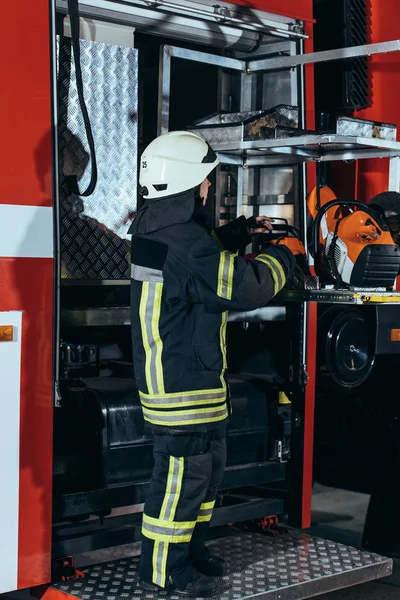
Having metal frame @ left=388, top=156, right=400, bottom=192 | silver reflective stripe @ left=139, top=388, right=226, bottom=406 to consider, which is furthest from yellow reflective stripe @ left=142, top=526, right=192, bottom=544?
metal frame @ left=388, top=156, right=400, bottom=192

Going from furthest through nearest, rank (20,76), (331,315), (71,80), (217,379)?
(331,315)
(71,80)
(217,379)
(20,76)

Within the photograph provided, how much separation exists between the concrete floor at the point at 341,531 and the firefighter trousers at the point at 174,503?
42cm

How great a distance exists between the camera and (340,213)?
13.7 feet

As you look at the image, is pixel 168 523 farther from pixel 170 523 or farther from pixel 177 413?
pixel 177 413

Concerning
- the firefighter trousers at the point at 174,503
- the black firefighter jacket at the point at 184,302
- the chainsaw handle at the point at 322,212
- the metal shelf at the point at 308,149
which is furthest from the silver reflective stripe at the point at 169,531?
the metal shelf at the point at 308,149

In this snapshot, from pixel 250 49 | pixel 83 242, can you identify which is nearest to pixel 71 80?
pixel 83 242

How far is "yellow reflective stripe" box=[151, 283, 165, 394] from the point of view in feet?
11.5

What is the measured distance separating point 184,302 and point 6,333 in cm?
66

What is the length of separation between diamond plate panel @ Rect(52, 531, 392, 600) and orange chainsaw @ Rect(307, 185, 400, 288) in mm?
1125

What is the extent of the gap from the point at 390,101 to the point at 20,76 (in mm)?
2102

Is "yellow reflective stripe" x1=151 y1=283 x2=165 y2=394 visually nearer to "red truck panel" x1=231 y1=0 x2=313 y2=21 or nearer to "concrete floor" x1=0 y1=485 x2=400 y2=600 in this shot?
"concrete floor" x1=0 y1=485 x2=400 y2=600

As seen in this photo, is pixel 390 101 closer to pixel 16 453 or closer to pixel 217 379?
pixel 217 379

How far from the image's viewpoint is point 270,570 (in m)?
3.80

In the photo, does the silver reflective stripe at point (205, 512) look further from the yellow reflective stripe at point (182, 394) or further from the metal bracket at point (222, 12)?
the metal bracket at point (222, 12)
